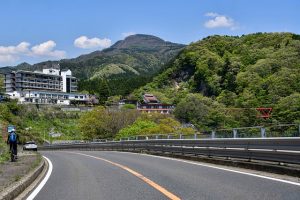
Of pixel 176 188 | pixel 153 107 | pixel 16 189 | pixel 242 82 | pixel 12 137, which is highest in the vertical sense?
pixel 242 82

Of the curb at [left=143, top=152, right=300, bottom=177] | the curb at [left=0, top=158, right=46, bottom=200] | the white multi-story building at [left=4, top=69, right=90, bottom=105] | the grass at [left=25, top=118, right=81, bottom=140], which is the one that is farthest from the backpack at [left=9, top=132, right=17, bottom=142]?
the white multi-story building at [left=4, top=69, right=90, bottom=105]

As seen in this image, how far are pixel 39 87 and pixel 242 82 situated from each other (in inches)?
3406

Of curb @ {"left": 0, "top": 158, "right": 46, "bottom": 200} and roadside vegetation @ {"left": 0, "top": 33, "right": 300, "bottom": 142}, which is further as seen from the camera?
roadside vegetation @ {"left": 0, "top": 33, "right": 300, "bottom": 142}

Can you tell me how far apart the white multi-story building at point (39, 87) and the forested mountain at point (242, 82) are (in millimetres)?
33636

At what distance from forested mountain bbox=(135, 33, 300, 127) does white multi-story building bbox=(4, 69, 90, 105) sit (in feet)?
110

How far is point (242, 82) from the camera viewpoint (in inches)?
5443

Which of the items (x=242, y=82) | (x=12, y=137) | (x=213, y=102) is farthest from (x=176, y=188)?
(x=213, y=102)

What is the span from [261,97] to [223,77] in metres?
50.9

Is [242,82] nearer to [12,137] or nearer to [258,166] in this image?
[12,137]

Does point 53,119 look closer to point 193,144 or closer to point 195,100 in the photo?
point 195,100

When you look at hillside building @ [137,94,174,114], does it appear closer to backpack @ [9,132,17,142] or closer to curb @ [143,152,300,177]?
backpack @ [9,132,17,142]

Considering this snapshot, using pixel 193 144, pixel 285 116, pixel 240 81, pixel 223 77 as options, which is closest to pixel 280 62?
pixel 240 81

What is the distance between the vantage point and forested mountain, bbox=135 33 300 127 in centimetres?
10171

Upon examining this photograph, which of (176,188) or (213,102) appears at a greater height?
(213,102)
